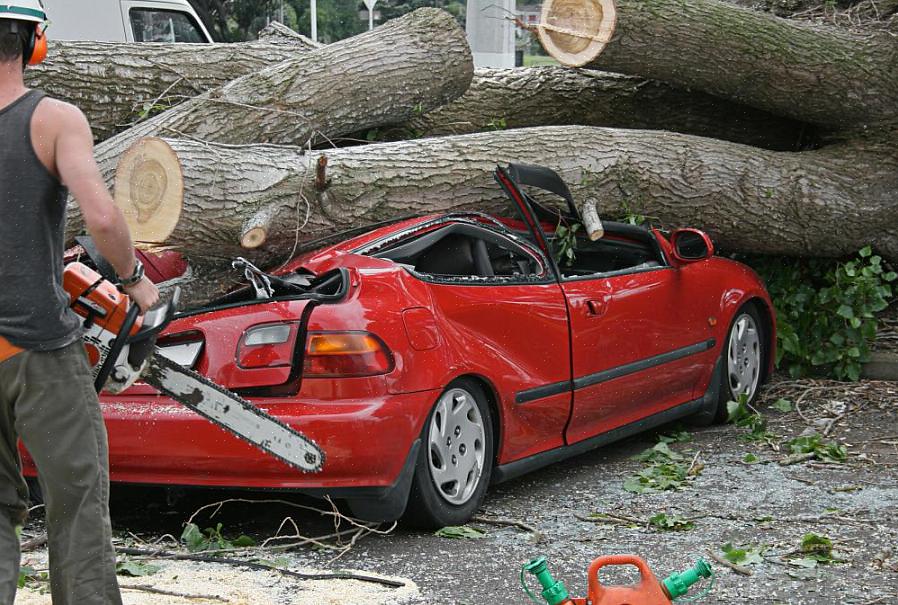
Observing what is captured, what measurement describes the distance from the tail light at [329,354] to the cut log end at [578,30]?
3.27 m

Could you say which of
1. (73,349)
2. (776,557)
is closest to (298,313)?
(73,349)

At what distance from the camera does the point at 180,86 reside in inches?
302

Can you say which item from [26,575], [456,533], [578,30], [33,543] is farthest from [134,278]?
[578,30]

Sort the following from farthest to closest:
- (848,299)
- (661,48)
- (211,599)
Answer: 1. (848,299)
2. (661,48)
3. (211,599)

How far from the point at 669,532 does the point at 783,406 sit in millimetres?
2776

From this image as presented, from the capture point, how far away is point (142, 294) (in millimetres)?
3311

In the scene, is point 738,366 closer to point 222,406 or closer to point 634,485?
point 634,485

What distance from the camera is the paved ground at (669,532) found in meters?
4.38

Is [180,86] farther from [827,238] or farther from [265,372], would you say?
[827,238]

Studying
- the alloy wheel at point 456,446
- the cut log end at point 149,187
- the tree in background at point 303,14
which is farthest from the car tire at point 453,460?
the tree in background at point 303,14

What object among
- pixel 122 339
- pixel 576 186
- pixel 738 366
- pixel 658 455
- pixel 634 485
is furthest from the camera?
pixel 738 366

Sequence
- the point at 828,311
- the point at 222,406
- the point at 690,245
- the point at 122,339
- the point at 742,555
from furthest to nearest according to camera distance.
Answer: the point at 828,311, the point at 690,245, the point at 742,555, the point at 222,406, the point at 122,339

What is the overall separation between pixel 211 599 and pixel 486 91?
5.00m

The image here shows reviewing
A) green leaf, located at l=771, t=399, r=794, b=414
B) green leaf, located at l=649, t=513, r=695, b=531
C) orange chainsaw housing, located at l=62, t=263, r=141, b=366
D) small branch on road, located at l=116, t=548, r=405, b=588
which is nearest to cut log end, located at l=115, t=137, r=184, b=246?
small branch on road, located at l=116, t=548, r=405, b=588
